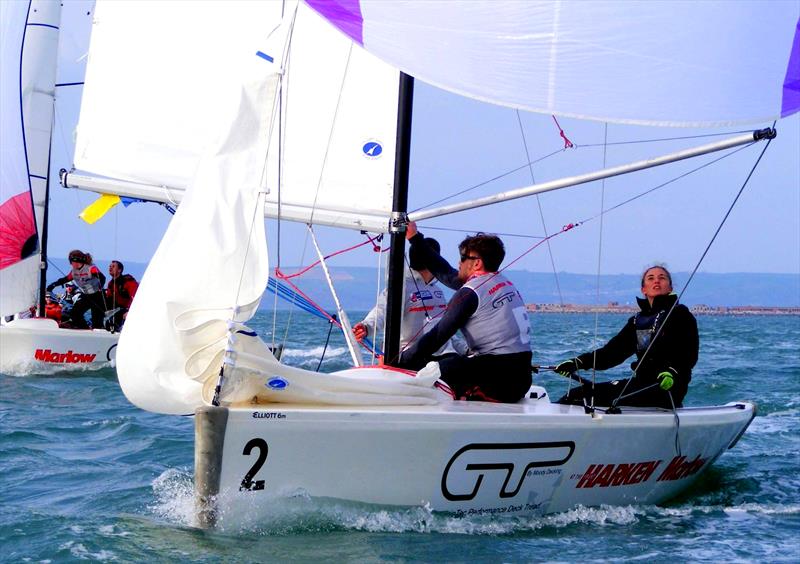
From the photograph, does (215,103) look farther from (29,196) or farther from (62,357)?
(62,357)

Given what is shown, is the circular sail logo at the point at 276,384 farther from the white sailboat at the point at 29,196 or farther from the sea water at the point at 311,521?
the white sailboat at the point at 29,196

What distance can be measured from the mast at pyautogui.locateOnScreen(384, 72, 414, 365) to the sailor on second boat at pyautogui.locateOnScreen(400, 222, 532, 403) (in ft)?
0.43

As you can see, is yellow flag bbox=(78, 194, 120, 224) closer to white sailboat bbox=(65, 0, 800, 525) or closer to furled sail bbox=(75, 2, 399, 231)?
furled sail bbox=(75, 2, 399, 231)

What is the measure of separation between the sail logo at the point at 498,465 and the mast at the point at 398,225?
84 cm

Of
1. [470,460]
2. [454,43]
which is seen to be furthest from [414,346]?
[454,43]

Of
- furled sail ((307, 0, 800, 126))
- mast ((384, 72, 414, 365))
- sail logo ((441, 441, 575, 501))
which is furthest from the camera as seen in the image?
mast ((384, 72, 414, 365))

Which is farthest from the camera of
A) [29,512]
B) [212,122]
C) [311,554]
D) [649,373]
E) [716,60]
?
[212,122]

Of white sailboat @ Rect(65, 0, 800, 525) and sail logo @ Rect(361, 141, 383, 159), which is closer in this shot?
white sailboat @ Rect(65, 0, 800, 525)

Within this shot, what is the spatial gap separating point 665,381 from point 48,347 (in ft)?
29.4

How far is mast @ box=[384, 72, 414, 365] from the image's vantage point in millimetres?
5211

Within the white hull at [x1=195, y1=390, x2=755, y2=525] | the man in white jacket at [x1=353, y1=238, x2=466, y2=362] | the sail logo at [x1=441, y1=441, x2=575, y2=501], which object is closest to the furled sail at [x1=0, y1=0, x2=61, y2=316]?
the man in white jacket at [x1=353, y1=238, x2=466, y2=362]

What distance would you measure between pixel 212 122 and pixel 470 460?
Result: 3.81 meters

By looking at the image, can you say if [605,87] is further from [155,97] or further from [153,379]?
[155,97]

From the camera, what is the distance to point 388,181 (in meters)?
5.86
